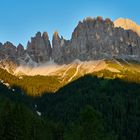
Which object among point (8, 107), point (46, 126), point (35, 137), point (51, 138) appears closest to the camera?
point (8, 107)

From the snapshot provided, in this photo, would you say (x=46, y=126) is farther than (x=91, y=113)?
Yes

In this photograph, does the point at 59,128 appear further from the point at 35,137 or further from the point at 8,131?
the point at 8,131

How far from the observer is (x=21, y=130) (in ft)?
300

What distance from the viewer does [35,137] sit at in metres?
142

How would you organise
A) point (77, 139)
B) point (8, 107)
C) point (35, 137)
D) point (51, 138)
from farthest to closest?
point (51, 138)
point (35, 137)
point (77, 139)
point (8, 107)

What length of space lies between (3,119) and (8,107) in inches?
148

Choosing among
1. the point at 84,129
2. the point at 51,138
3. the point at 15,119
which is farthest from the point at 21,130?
the point at 51,138

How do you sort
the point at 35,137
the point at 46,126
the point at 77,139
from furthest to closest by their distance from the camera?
the point at 46,126
the point at 35,137
the point at 77,139

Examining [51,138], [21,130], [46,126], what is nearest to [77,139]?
[21,130]

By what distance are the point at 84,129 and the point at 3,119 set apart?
56.9ft

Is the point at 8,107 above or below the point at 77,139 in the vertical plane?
above

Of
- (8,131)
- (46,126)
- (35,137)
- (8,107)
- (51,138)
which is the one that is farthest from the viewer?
(46,126)

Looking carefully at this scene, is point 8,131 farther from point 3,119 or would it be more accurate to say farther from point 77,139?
point 77,139

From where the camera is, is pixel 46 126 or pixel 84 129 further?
pixel 46 126
